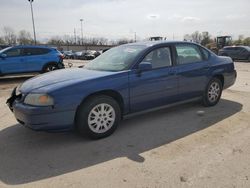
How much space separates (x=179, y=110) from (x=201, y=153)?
219 cm

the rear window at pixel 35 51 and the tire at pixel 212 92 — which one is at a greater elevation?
the rear window at pixel 35 51

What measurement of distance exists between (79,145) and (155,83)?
5.67ft

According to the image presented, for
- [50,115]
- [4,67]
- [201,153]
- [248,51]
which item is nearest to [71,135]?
[50,115]

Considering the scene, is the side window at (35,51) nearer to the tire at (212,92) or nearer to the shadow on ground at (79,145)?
the shadow on ground at (79,145)

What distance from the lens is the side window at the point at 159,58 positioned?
4867 mm

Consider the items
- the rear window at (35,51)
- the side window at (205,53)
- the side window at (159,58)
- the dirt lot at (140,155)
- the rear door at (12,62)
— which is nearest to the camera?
the dirt lot at (140,155)

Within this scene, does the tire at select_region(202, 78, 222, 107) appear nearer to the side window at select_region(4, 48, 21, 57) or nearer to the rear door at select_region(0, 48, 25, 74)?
the rear door at select_region(0, 48, 25, 74)

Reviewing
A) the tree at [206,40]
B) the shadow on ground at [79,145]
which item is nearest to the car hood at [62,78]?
the shadow on ground at [79,145]

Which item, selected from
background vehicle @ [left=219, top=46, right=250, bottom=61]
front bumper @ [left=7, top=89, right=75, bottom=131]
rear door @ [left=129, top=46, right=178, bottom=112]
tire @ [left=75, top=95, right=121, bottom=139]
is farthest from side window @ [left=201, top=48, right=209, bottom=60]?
Result: background vehicle @ [left=219, top=46, right=250, bottom=61]

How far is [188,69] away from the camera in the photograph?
5383mm

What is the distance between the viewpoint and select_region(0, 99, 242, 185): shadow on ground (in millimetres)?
3361

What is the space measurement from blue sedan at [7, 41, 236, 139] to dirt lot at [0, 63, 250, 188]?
0.36 meters

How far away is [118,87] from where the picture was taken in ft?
14.3

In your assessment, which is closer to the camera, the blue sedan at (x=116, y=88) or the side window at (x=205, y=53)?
the blue sedan at (x=116, y=88)
